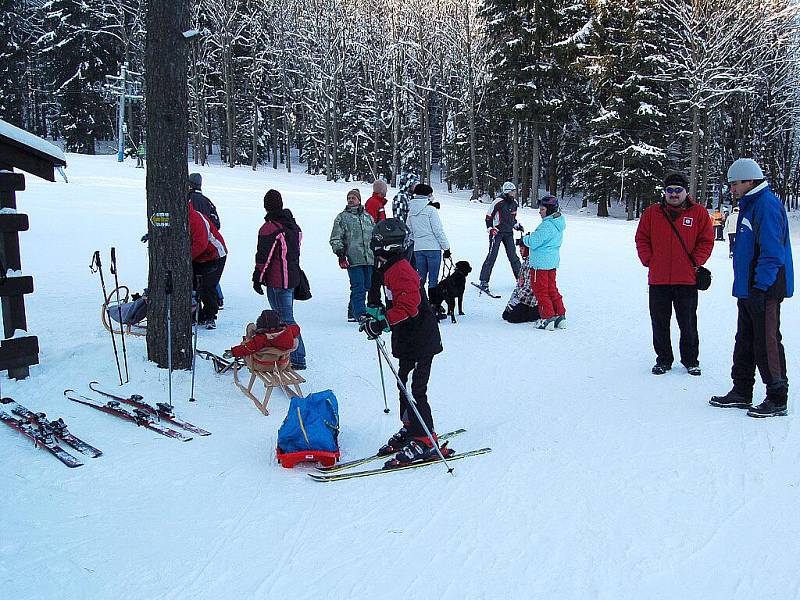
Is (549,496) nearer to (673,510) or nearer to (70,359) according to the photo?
(673,510)

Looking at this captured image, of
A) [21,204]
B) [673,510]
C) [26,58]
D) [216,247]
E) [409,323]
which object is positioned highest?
[26,58]

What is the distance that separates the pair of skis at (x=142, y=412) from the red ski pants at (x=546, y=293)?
517 centimetres

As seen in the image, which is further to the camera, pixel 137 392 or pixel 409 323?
Answer: pixel 137 392

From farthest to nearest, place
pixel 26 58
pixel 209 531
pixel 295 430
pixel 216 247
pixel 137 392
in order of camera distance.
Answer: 1. pixel 26 58
2. pixel 216 247
3. pixel 137 392
4. pixel 295 430
5. pixel 209 531

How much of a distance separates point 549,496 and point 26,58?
53.9m

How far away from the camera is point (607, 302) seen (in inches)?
426

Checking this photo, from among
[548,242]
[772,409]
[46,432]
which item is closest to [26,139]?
[46,432]

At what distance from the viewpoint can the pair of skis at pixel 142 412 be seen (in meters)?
5.35

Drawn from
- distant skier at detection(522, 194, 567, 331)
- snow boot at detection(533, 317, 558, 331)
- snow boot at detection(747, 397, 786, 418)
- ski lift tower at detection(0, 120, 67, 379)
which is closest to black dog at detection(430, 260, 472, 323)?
distant skier at detection(522, 194, 567, 331)

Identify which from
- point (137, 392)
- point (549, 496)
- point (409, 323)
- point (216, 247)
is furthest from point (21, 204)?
point (549, 496)

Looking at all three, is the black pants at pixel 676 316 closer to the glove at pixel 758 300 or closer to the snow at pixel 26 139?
the glove at pixel 758 300

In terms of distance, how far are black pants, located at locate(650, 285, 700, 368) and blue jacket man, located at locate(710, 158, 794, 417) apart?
41.0 inches

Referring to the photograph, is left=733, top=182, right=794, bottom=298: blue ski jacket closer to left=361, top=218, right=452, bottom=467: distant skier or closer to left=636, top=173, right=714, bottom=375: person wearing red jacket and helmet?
left=636, top=173, right=714, bottom=375: person wearing red jacket and helmet

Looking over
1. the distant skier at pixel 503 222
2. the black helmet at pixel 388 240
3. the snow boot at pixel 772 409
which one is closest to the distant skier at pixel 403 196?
the distant skier at pixel 503 222
